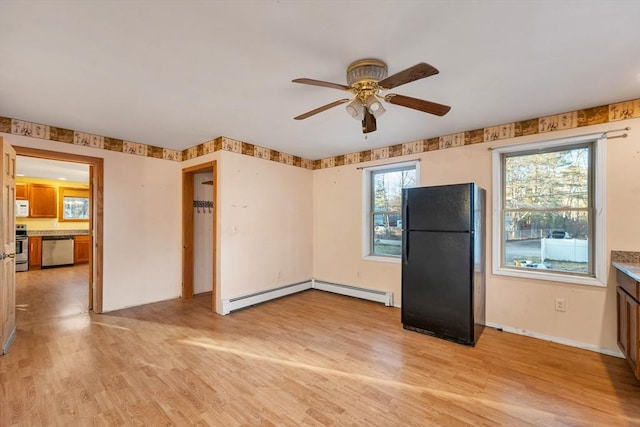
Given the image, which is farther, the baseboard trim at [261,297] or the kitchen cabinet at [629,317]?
the baseboard trim at [261,297]

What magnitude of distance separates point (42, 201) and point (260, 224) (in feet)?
22.7

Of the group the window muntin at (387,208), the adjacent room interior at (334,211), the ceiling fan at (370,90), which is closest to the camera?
the adjacent room interior at (334,211)

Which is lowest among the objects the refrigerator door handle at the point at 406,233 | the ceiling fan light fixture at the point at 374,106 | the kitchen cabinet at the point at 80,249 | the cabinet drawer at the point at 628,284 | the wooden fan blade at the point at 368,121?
the kitchen cabinet at the point at 80,249

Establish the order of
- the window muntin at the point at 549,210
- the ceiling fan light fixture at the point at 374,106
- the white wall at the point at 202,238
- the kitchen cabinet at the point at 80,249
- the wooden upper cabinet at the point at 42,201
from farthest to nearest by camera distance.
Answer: the kitchen cabinet at the point at 80,249 < the wooden upper cabinet at the point at 42,201 < the white wall at the point at 202,238 < the window muntin at the point at 549,210 < the ceiling fan light fixture at the point at 374,106

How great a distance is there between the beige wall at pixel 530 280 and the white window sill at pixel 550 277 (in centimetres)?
5

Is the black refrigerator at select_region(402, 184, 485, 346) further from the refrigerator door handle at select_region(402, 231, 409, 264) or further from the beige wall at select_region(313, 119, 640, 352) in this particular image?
the beige wall at select_region(313, 119, 640, 352)

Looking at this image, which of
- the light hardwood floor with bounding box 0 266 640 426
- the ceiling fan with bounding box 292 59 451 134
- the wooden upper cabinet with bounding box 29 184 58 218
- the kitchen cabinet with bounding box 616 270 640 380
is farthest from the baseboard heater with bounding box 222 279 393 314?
the wooden upper cabinet with bounding box 29 184 58 218

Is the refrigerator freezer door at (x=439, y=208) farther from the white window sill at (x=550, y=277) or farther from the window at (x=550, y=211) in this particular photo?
the white window sill at (x=550, y=277)

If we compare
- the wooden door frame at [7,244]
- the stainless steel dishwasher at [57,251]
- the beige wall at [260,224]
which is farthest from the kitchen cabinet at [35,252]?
the beige wall at [260,224]

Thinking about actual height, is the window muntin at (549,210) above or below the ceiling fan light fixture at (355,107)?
below

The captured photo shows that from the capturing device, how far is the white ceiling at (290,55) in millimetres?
1552

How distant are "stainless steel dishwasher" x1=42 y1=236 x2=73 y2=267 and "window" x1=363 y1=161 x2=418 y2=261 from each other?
7793 mm

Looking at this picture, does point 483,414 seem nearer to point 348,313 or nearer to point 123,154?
point 348,313

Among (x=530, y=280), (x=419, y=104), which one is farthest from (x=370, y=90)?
(x=530, y=280)
